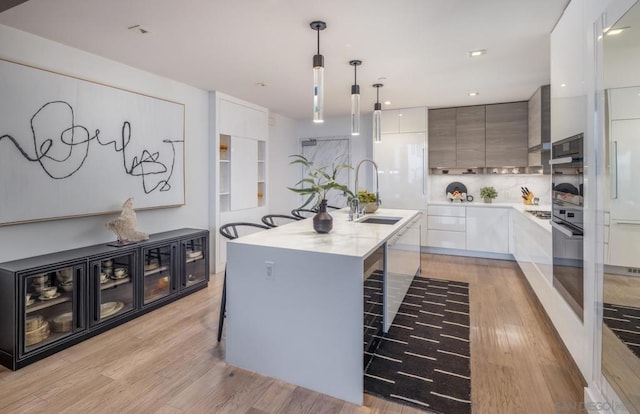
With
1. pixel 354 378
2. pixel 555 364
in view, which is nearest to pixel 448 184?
pixel 555 364

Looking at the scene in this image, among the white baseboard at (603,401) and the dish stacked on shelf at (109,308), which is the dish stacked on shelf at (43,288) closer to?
the dish stacked on shelf at (109,308)

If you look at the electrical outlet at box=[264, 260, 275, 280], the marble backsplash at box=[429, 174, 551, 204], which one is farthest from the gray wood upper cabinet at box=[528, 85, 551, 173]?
the electrical outlet at box=[264, 260, 275, 280]

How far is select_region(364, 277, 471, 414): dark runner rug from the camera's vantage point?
2.02 metres

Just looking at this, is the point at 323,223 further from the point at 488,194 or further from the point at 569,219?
the point at 488,194

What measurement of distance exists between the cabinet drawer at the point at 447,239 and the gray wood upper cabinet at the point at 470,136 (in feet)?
3.78

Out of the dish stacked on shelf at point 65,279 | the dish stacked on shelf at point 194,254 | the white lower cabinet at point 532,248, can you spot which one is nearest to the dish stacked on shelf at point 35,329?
the dish stacked on shelf at point 65,279

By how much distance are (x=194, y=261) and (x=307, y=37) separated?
2739mm

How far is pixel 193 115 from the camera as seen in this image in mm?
4324

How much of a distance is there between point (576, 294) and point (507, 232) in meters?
3.30

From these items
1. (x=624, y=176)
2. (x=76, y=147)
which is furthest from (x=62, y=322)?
(x=624, y=176)

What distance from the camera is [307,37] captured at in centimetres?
277

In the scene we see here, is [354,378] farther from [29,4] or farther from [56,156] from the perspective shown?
[29,4]

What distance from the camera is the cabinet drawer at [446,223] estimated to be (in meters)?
5.43

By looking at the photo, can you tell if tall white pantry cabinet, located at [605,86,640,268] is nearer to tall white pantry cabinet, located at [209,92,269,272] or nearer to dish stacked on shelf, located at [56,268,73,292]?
dish stacked on shelf, located at [56,268,73,292]
